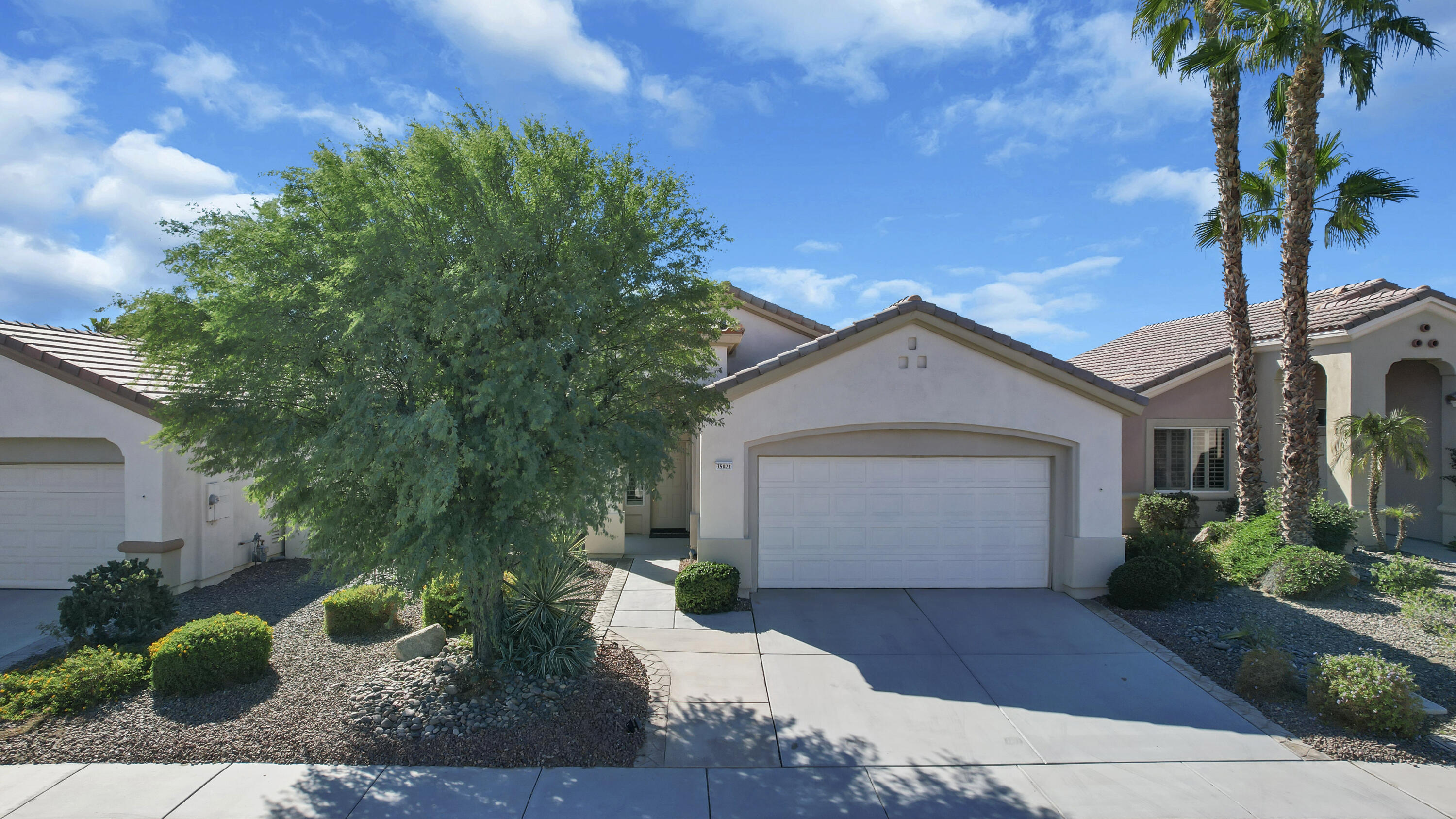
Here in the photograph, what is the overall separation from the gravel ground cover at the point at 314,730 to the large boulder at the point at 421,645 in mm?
187

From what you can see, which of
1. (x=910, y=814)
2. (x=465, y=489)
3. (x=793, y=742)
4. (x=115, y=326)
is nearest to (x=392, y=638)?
(x=465, y=489)

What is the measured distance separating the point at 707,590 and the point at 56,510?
11.1m

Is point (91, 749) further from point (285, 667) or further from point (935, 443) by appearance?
point (935, 443)

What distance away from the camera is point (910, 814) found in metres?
5.62

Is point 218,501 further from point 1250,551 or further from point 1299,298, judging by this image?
point 1299,298

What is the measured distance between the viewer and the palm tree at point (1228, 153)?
12.8 m

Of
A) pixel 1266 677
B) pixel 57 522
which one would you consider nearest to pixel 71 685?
pixel 57 522

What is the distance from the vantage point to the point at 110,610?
28.7 ft

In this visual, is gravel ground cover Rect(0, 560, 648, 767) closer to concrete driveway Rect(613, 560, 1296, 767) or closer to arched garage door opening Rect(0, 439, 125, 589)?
concrete driveway Rect(613, 560, 1296, 767)

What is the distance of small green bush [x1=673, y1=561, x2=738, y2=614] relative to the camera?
1035cm

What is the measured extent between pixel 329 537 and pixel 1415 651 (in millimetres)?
12654

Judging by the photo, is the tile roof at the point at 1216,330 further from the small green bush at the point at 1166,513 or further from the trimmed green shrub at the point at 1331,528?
the trimmed green shrub at the point at 1331,528

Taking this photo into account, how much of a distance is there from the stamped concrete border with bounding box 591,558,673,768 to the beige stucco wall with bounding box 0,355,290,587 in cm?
706

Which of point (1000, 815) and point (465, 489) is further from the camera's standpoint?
point (465, 489)
